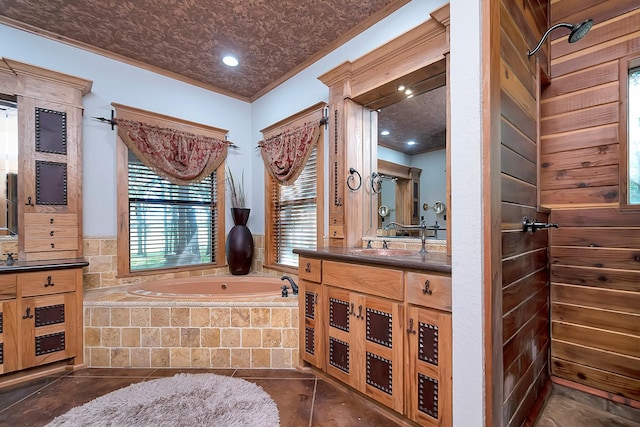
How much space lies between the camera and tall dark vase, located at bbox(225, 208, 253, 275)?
339cm

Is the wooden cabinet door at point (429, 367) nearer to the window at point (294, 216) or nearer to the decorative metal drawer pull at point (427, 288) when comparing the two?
the decorative metal drawer pull at point (427, 288)

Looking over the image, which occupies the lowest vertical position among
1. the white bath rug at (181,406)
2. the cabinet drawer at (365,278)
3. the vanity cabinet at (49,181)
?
the white bath rug at (181,406)

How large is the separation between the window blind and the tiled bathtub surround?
3.46 feet

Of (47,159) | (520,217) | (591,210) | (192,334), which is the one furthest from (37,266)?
(591,210)

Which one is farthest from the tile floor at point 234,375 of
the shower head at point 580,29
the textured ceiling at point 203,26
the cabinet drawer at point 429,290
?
the textured ceiling at point 203,26

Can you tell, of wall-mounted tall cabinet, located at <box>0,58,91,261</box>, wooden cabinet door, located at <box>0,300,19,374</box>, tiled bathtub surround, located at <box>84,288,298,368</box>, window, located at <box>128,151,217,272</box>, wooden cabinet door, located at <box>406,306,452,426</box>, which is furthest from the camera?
window, located at <box>128,151,217,272</box>

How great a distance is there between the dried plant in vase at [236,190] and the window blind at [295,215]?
475mm

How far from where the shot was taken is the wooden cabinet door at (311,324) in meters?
2.01

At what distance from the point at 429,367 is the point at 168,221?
3011 mm

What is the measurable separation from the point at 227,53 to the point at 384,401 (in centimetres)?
314

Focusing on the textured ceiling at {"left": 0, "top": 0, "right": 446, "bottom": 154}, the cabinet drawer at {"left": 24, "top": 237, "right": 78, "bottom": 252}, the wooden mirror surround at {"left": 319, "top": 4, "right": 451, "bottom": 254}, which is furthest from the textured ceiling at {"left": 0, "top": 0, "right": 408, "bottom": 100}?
the cabinet drawer at {"left": 24, "top": 237, "right": 78, "bottom": 252}

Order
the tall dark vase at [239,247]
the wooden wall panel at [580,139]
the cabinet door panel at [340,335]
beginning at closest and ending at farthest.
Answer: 1. the wooden wall panel at [580,139]
2. the cabinet door panel at [340,335]
3. the tall dark vase at [239,247]

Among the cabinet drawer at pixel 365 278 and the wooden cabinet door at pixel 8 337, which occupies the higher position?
the cabinet drawer at pixel 365 278

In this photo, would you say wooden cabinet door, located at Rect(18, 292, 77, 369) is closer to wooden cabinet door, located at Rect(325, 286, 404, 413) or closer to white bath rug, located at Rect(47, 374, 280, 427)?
white bath rug, located at Rect(47, 374, 280, 427)
